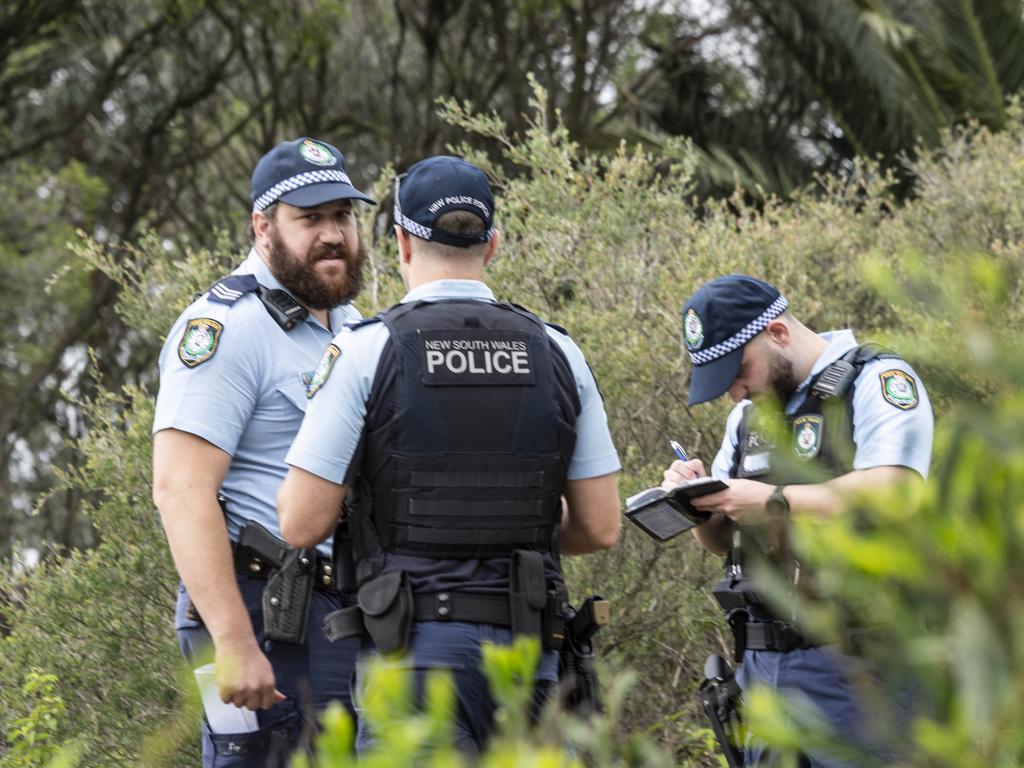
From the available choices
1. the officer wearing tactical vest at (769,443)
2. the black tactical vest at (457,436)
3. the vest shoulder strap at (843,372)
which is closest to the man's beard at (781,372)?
the officer wearing tactical vest at (769,443)

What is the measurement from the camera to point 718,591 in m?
3.51

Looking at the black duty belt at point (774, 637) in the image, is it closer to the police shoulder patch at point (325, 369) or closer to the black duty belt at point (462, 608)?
the black duty belt at point (462, 608)

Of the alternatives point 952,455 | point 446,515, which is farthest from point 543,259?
point 952,455

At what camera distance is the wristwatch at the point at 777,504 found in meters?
3.21

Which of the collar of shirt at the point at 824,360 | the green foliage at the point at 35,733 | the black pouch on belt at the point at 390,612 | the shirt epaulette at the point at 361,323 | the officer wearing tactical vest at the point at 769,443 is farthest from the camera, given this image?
the green foliage at the point at 35,733

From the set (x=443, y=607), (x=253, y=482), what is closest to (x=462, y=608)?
(x=443, y=607)

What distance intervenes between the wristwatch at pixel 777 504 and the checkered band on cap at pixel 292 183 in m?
1.32

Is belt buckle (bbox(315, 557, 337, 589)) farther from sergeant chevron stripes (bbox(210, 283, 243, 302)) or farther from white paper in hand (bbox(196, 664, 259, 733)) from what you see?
sergeant chevron stripes (bbox(210, 283, 243, 302))

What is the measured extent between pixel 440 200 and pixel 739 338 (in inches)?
32.8

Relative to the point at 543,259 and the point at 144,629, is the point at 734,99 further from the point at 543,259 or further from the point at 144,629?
the point at 144,629

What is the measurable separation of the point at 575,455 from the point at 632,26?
39.5ft

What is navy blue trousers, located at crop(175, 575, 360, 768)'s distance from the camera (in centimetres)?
327

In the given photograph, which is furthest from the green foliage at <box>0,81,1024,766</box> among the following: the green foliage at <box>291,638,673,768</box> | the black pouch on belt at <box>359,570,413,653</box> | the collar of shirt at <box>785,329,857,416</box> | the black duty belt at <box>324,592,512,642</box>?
the black pouch on belt at <box>359,570,413,653</box>

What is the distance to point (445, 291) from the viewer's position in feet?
10.3
